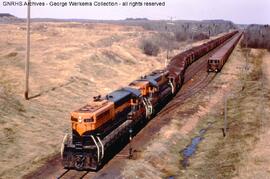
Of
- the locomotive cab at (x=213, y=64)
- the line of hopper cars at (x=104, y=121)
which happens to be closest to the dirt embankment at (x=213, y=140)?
the line of hopper cars at (x=104, y=121)

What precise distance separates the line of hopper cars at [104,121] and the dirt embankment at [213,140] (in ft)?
7.76

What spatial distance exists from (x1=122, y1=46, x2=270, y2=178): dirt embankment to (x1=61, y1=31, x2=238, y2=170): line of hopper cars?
2366 mm

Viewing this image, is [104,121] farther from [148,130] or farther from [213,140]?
[213,140]

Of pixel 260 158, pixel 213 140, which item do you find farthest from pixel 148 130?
pixel 260 158

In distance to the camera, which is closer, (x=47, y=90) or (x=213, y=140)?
(x=213, y=140)

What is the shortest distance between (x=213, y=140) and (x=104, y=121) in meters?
13.1

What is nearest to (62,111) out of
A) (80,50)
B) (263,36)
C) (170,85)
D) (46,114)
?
(46,114)

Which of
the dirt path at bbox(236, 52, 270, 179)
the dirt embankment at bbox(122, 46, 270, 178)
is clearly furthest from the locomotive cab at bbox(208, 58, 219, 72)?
the dirt path at bbox(236, 52, 270, 179)

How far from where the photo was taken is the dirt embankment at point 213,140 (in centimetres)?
2856

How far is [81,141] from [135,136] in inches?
361

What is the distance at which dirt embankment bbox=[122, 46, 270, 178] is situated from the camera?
28562 millimetres

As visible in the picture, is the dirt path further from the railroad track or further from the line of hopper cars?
the line of hopper cars

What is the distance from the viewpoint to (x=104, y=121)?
93.6 ft

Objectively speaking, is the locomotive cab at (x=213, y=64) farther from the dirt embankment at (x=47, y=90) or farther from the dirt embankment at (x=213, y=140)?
the dirt embankment at (x=47, y=90)
